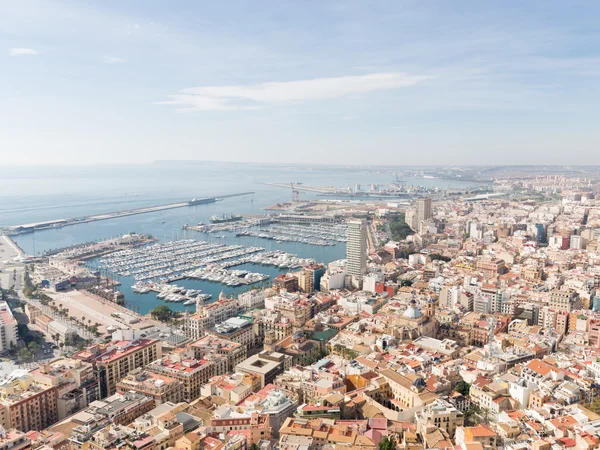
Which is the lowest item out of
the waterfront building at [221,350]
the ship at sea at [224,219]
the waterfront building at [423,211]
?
the waterfront building at [221,350]

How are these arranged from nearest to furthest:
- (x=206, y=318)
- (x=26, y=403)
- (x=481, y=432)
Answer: (x=481, y=432), (x=26, y=403), (x=206, y=318)

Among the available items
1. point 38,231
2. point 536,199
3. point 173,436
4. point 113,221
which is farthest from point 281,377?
point 536,199

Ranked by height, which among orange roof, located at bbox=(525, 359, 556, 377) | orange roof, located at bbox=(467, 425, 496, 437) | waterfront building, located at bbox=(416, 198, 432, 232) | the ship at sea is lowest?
the ship at sea

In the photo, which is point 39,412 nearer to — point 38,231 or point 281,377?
point 281,377

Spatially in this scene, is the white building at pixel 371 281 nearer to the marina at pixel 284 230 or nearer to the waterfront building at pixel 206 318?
the waterfront building at pixel 206 318

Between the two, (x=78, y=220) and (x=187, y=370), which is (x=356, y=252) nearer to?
(x=187, y=370)

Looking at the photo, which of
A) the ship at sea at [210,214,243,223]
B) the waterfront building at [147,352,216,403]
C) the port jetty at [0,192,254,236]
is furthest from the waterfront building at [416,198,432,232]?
the port jetty at [0,192,254,236]

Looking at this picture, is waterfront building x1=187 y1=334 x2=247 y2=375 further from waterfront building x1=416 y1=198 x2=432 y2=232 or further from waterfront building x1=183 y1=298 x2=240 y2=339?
waterfront building x1=416 y1=198 x2=432 y2=232

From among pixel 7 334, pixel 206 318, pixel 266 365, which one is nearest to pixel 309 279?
pixel 206 318

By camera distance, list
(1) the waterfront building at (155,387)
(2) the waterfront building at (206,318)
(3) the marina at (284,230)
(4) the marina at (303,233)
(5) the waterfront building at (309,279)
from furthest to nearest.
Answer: (3) the marina at (284,230), (4) the marina at (303,233), (5) the waterfront building at (309,279), (2) the waterfront building at (206,318), (1) the waterfront building at (155,387)

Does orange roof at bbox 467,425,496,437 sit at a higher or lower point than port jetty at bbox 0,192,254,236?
higher

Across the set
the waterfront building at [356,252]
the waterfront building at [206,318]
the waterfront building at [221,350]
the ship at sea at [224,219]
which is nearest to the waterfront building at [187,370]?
the waterfront building at [221,350]
